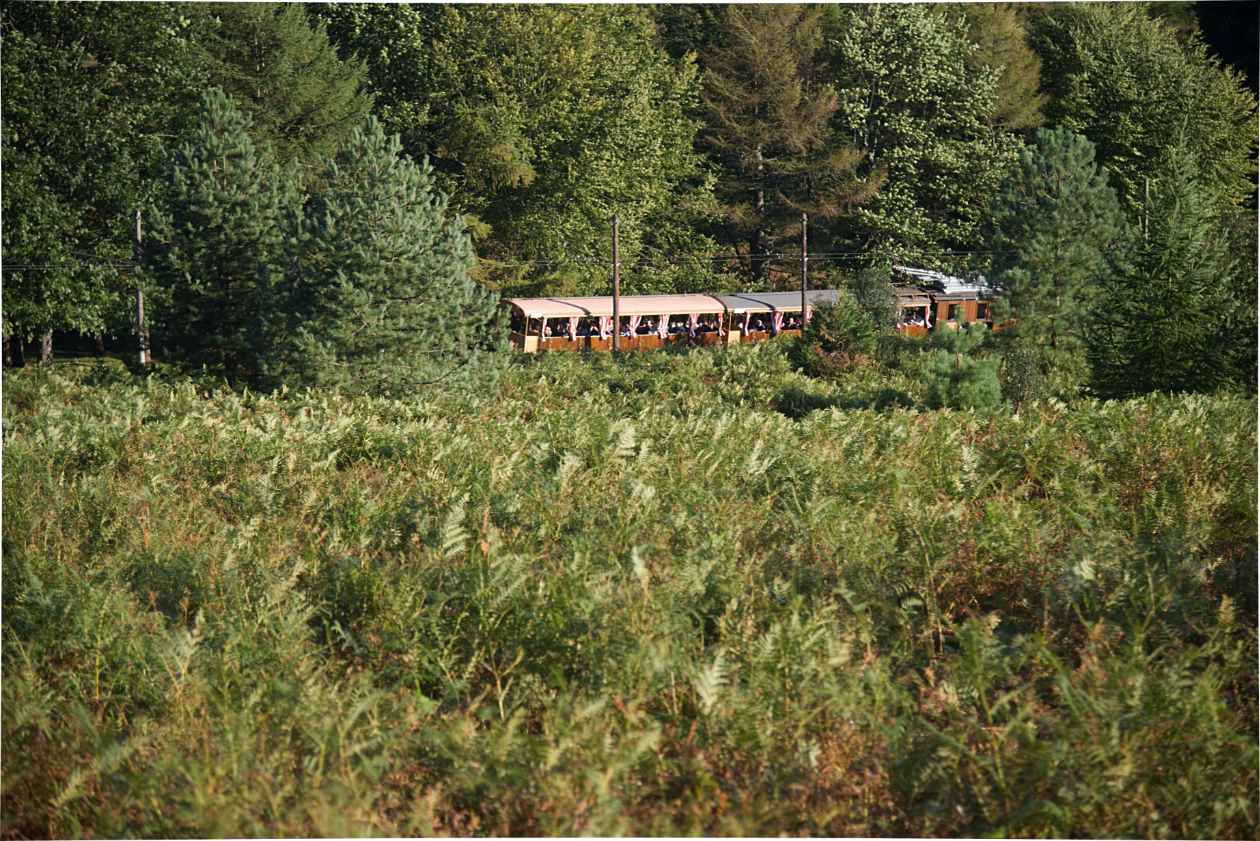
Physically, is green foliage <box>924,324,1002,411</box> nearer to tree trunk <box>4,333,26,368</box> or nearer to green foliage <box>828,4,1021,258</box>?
green foliage <box>828,4,1021,258</box>

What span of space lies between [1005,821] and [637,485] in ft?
9.92

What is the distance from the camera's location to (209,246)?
23469 millimetres

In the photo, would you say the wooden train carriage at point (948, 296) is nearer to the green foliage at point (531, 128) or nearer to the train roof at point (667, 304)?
the train roof at point (667, 304)

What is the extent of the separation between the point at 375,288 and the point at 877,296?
72.5 feet

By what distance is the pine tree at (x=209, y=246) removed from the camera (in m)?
23.3

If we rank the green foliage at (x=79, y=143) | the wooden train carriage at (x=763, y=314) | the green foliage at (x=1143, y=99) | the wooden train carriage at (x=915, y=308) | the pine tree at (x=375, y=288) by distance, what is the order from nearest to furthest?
the pine tree at (x=375, y=288), the green foliage at (x=79, y=143), the wooden train carriage at (x=763, y=314), the wooden train carriage at (x=915, y=308), the green foliage at (x=1143, y=99)

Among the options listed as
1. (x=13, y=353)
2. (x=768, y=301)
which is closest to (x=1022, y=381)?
(x=768, y=301)

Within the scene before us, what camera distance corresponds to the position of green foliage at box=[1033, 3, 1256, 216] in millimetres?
44469

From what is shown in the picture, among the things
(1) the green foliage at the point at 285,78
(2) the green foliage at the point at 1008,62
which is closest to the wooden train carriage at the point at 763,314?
(2) the green foliage at the point at 1008,62

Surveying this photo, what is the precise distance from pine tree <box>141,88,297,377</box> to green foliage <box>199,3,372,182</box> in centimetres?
1554

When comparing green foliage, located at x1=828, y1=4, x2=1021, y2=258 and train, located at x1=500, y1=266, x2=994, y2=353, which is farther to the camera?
green foliage, located at x1=828, y1=4, x2=1021, y2=258

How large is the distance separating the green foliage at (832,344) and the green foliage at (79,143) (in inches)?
760

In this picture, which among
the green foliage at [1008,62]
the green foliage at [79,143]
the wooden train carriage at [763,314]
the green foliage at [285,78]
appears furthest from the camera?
the green foliage at [1008,62]

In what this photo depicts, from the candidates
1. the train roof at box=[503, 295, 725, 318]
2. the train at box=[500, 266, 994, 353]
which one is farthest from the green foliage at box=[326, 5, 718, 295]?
the train at box=[500, 266, 994, 353]
